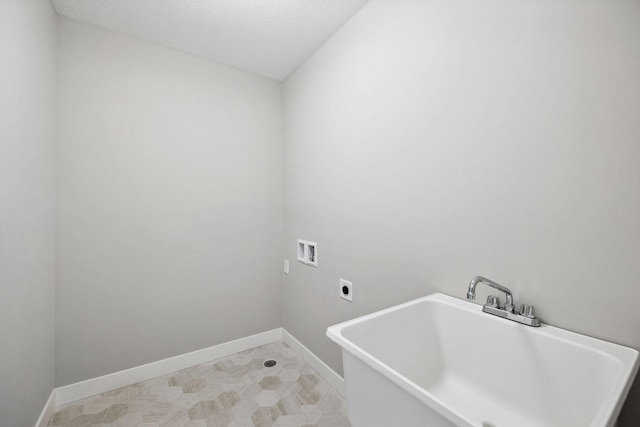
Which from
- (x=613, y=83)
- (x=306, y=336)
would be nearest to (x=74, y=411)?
(x=306, y=336)

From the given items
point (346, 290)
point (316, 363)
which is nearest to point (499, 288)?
point (346, 290)

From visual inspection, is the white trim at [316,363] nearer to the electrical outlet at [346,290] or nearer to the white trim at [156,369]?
the white trim at [156,369]

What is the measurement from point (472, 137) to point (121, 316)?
241 cm

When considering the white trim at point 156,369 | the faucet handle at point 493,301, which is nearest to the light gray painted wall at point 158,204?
the white trim at point 156,369

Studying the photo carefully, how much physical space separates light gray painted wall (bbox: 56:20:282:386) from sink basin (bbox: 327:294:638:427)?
1.63m

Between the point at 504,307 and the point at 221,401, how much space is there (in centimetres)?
171

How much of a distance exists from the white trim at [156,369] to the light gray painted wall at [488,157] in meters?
0.87

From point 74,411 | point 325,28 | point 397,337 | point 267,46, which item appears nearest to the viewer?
point 397,337

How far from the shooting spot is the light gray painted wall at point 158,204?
1.76 m

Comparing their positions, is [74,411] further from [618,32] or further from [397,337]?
[618,32]

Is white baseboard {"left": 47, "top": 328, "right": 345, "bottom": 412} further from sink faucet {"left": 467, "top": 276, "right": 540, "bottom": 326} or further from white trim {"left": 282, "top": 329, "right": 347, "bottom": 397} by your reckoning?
sink faucet {"left": 467, "top": 276, "right": 540, "bottom": 326}

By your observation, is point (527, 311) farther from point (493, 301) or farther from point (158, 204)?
point (158, 204)

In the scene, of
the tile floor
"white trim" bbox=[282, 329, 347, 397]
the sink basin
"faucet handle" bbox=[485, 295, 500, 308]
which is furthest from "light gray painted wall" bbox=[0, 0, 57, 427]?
"faucet handle" bbox=[485, 295, 500, 308]

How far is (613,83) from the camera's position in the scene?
81 cm
